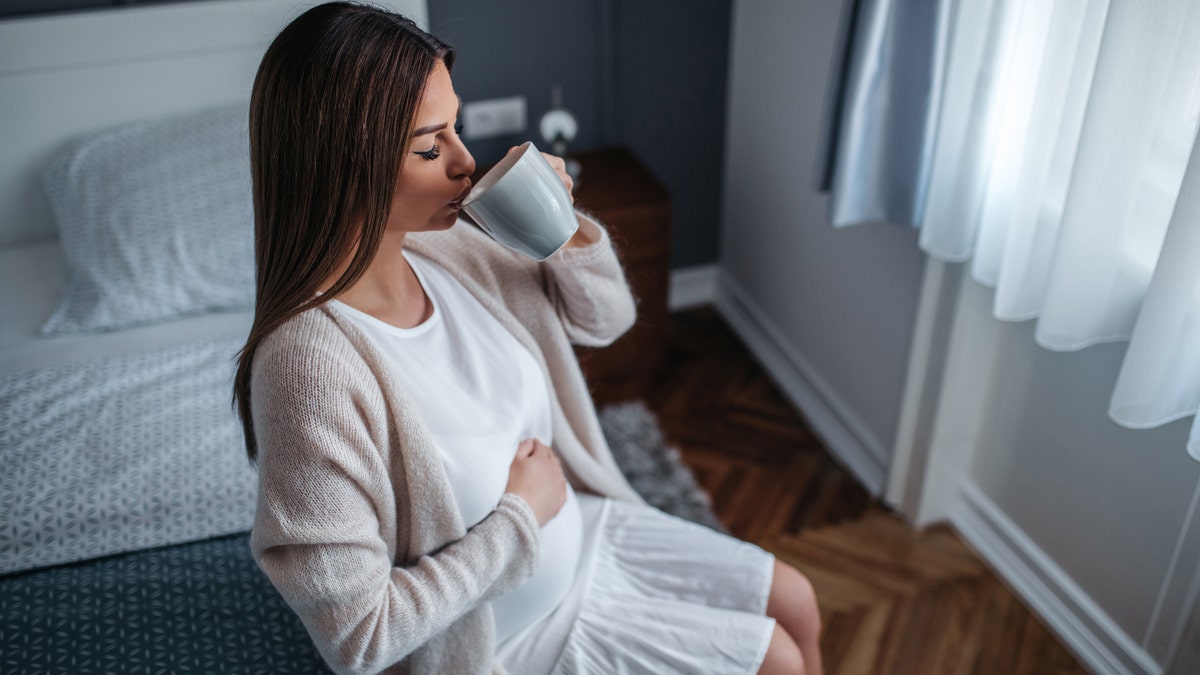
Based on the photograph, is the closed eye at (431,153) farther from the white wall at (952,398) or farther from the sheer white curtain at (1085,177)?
the white wall at (952,398)

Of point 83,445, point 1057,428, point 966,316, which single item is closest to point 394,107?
point 83,445

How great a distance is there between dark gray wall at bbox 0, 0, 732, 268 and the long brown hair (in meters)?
1.31

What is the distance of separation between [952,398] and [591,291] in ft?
3.16

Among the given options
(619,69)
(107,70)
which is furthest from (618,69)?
(107,70)

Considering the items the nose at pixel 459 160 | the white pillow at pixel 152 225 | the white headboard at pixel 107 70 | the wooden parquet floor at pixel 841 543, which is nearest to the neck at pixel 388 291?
the nose at pixel 459 160

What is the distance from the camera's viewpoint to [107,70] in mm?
1942

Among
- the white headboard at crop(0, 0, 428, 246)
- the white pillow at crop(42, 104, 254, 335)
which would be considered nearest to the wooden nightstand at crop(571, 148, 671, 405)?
the white headboard at crop(0, 0, 428, 246)

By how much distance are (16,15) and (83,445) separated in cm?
97

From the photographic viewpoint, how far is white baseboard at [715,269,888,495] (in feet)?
7.07

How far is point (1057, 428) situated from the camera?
5.65 feet

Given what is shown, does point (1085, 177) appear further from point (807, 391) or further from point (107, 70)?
point (107, 70)

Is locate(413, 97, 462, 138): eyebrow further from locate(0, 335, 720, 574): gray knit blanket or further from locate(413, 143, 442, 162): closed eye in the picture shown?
locate(0, 335, 720, 574): gray knit blanket

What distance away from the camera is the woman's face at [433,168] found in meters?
0.95

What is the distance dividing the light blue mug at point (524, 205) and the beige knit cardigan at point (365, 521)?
190 mm
